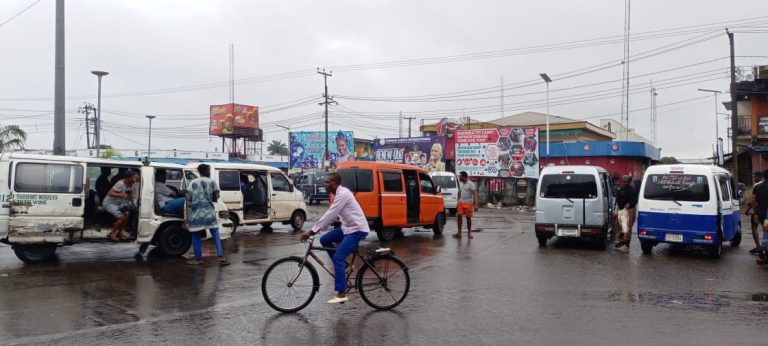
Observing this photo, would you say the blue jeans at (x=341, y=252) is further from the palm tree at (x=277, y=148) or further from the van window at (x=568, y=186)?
the palm tree at (x=277, y=148)

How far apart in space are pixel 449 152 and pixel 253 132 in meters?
32.7

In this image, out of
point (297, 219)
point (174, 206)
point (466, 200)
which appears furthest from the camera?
point (297, 219)

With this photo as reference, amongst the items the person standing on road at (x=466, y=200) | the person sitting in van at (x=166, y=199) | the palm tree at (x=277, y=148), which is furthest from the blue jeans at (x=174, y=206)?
the palm tree at (x=277, y=148)

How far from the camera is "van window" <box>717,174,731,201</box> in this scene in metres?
11.8

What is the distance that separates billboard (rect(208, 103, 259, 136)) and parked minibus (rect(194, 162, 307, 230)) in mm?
52128

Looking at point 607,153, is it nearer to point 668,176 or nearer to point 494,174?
point 494,174

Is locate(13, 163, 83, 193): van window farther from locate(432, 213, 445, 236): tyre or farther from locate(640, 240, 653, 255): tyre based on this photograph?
locate(640, 240, 653, 255): tyre

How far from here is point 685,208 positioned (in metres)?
11.4

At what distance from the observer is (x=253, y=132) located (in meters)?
68.1

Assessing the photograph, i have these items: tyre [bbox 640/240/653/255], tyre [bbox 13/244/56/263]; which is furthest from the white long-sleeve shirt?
tyre [bbox 640/240/653/255]

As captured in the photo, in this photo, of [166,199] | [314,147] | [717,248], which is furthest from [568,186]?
[314,147]

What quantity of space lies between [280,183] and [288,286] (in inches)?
394

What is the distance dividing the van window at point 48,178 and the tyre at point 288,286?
5.28 metres

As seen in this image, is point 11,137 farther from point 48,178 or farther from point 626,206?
point 626,206
